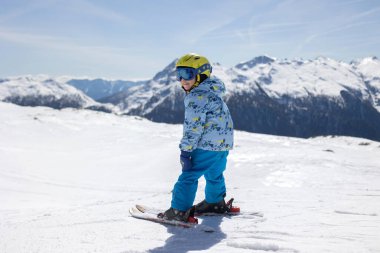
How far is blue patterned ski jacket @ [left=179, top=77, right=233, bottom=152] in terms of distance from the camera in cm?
557

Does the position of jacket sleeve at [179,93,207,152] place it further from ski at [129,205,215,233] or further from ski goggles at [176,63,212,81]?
ski at [129,205,215,233]

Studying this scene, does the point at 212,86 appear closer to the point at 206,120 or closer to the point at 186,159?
the point at 206,120

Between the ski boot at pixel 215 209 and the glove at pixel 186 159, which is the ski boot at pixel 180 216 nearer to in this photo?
the glove at pixel 186 159

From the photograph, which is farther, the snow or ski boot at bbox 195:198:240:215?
ski boot at bbox 195:198:240:215

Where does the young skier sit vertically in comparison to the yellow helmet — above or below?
below

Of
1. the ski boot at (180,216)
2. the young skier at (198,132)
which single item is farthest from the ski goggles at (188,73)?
the ski boot at (180,216)

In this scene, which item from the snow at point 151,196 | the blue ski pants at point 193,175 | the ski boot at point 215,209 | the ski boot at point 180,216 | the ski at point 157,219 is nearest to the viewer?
the snow at point 151,196

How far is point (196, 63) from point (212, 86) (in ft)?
1.39

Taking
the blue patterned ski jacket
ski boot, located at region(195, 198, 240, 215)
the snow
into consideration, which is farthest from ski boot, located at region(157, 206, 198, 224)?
the blue patterned ski jacket

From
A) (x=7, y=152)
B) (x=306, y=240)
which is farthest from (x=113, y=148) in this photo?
(x=306, y=240)

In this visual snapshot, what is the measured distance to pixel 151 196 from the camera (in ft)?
29.3

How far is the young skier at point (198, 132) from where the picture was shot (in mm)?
5598

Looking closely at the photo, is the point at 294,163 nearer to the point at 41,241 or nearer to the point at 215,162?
the point at 215,162

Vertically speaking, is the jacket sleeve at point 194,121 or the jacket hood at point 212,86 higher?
the jacket hood at point 212,86
